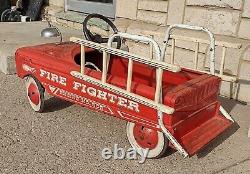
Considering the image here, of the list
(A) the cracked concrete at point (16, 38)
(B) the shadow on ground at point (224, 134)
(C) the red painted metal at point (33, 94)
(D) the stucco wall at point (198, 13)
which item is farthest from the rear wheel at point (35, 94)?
(D) the stucco wall at point (198, 13)

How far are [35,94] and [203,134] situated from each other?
1922 mm

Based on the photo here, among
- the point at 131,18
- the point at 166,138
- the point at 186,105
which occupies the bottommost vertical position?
the point at 166,138

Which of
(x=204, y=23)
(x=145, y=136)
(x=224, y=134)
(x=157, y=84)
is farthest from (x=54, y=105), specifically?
(x=204, y=23)

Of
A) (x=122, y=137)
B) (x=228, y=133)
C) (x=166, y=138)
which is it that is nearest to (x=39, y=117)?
(x=122, y=137)

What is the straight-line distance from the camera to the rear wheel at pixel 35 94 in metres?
3.81

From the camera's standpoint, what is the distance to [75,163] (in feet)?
9.70

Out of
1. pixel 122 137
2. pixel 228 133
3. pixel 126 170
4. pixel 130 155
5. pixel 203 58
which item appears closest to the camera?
pixel 126 170

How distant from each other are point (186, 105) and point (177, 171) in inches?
22.6

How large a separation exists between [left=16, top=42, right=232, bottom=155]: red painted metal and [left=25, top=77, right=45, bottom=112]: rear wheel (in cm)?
9

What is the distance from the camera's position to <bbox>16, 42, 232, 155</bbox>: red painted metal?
9.59 feet

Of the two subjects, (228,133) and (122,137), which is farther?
(228,133)

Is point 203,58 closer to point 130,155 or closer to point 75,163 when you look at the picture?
point 130,155

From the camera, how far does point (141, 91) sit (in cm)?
297

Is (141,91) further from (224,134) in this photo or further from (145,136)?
(224,134)
